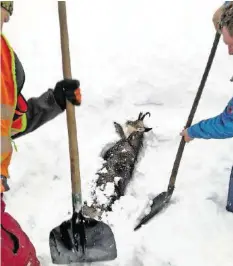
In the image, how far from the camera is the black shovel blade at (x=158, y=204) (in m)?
3.33

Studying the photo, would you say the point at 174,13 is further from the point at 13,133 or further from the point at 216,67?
the point at 13,133

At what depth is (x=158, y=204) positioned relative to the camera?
11.2 feet

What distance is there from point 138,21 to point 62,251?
344 centimetres

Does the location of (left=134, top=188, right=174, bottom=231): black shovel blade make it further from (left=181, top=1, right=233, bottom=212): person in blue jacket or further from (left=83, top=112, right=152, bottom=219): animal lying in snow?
(left=181, top=1, right=233, bottom=212): person in blue jacket

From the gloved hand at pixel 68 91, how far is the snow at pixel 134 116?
1.21 meters

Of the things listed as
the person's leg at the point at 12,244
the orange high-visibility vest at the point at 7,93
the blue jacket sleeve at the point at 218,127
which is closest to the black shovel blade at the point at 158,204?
the blue jacket sleeve at the point at 218,127

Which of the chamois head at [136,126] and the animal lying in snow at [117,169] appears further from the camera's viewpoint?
the chamois head at [136,126]

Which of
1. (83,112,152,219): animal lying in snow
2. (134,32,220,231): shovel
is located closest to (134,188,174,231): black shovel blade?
(134,32,220,231): shovel

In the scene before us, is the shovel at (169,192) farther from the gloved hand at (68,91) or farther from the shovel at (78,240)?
the gloved hand at (68,91)

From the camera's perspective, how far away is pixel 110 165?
3.65 meters

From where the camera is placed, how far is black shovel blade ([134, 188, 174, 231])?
333 cm

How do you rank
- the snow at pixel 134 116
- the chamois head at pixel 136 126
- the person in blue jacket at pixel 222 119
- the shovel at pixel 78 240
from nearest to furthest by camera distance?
the person in blue jacket at pixel 222 119
the shovel at pixel 78 240
the snow at pixel 134 116
the chamois head at pixel 136 126

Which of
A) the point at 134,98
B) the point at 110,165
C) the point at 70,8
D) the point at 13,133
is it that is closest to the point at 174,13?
the point at 70,8

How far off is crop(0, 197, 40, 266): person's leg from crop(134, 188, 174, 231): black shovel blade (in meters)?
0.99
